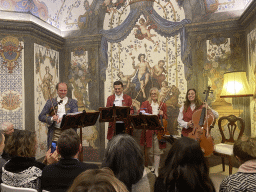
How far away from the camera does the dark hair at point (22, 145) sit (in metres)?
1.92

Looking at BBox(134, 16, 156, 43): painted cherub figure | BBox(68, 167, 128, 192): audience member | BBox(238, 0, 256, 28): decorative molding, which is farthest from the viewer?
BBox(134, 16, 156, 43): painted cherub figure

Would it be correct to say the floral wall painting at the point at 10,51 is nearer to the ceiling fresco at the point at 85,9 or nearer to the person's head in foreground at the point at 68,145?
the ceiling fresco at the point at 85,9

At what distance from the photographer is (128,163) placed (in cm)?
159

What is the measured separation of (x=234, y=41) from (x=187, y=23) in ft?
3.81

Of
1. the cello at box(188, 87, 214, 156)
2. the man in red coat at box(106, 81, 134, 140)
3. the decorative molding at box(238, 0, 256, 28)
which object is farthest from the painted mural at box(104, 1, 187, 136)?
the cello at box(188, 87, 214, 156)

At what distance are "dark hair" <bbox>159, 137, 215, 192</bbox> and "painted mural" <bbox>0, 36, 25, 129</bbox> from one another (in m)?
4.28

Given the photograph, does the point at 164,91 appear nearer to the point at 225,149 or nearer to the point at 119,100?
the point at 119,100

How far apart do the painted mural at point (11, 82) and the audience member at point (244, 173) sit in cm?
443

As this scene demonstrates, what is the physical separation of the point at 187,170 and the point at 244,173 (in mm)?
546

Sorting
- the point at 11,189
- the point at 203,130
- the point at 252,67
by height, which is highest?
the point at 252,67

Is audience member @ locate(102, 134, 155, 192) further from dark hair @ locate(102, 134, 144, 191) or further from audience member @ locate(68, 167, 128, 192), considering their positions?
audience member @ locate(68, 167, 128, 192)

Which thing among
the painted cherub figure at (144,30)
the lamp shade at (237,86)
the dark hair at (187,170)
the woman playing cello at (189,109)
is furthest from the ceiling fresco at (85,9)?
the dark hair at (187,170)

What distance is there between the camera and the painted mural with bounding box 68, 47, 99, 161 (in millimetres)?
5922

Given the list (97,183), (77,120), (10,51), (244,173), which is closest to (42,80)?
(10,51)
